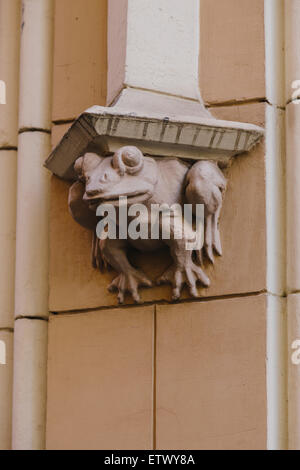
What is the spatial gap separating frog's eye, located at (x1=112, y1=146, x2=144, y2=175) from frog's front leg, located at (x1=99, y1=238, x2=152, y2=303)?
18 centimetres

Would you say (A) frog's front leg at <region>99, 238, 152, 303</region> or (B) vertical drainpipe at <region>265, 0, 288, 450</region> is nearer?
(B) vertical drainpipe at <region>265, 0, 288, 450</region>

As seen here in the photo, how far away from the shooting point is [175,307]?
3.92m

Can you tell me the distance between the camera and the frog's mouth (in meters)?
3.79

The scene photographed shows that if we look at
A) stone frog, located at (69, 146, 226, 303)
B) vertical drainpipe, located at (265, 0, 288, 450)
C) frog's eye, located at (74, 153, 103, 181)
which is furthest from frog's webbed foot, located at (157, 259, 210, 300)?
frog's eye, located at (74, 153, 103, 181)

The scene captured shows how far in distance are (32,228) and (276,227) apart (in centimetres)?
59

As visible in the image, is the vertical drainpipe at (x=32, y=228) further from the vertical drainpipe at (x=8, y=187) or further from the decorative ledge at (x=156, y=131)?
the decorative ledge at (x=156, y=131)

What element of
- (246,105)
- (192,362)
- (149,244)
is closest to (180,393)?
(192,362)

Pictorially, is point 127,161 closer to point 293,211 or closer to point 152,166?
point 152,166

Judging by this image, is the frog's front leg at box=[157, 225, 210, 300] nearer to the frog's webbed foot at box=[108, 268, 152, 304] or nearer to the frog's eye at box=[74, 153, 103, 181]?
the frog's webbed foot at box=[108, 268, 152, 304]

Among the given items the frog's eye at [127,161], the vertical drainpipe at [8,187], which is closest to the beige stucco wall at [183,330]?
the vertical drainpipe at [8,187]

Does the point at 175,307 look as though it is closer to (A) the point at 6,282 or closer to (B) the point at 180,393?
(B) the point at 180,393

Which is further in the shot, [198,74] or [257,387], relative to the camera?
[198,74]
